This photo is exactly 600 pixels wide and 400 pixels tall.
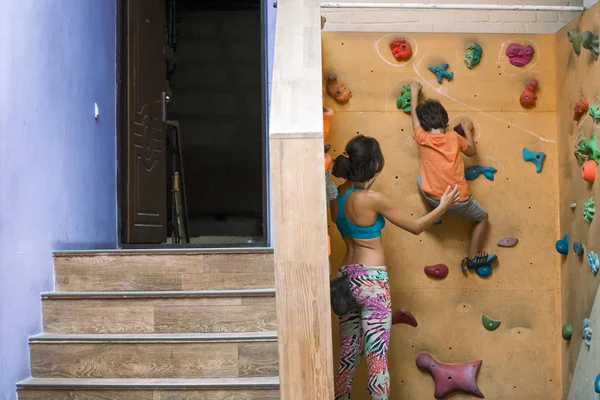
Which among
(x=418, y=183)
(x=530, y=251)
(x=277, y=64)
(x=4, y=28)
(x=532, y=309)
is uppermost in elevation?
(x=4, y=28)

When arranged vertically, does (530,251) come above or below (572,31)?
below

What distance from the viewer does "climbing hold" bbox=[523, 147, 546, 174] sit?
165 inches

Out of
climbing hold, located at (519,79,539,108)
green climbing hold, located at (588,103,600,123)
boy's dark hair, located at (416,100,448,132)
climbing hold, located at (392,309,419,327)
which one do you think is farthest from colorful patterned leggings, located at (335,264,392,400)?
climbing hold, located at (519,79,539,108)

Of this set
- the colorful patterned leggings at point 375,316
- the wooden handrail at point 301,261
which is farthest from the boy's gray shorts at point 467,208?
the wooden handrail at point 301,261

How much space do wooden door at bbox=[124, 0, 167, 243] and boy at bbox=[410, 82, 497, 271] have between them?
1651mm

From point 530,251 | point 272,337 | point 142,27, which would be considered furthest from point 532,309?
point 142,27

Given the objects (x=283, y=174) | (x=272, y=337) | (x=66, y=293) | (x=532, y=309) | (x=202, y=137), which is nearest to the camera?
(x=283, y=174)

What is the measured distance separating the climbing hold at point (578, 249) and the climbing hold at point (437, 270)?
655mm

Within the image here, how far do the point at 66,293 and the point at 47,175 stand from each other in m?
0.55

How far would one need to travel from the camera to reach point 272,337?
3.05 metres

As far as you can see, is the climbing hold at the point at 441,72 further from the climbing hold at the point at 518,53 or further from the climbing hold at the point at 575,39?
the climbing hold at the point at 575,39

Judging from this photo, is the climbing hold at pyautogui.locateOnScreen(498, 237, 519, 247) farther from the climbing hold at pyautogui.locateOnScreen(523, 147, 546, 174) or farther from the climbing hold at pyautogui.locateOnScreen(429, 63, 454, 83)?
the climbing hold at pyautogui.locateOnScreen(429, 63, 454, 83)

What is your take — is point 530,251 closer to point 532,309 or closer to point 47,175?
point 532,309

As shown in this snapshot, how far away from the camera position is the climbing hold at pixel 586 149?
3625 mm
